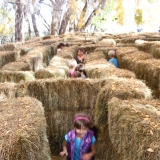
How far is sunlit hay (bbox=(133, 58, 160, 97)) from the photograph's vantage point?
24.7 feet

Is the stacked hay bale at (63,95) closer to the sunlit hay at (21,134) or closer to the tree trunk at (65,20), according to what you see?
the sunlit hay at (21,134)

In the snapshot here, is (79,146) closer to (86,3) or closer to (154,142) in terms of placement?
Answer: (154,142)

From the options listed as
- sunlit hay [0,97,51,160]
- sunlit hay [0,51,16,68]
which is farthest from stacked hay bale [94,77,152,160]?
sunlit hay [0,51,16,68]

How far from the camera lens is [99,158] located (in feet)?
18.4

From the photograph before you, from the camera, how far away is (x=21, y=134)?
3238mm

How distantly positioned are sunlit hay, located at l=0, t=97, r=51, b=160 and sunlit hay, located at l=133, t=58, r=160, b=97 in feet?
13.2

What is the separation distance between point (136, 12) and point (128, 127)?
5487cm

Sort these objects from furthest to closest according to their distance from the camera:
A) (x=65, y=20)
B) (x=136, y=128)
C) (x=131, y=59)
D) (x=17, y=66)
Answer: (x=65, y=20) → (x=17, y=66) → (x=131, y=59) → (x=136, y=128)

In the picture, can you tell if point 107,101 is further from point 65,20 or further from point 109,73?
point 65,20

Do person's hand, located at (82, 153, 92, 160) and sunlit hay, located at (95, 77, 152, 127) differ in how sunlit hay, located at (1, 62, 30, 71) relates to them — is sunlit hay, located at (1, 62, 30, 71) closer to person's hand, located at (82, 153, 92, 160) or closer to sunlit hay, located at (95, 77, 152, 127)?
sunlit hay, located at (95, 77, 152, 127)

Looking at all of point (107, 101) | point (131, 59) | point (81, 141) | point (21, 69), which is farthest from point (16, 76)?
point (81, 141)

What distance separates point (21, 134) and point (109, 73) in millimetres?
4523

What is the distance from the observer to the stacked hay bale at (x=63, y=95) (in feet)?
20.3

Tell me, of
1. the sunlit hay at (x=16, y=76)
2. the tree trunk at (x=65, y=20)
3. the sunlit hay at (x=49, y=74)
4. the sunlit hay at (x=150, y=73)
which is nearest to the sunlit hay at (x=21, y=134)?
the sunlit hay at (x=150, y=73)
